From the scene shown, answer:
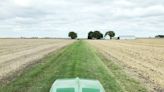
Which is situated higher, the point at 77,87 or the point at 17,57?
the point at 77,87

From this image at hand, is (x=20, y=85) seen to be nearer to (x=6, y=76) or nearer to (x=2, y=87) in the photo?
(x=2, y=87)

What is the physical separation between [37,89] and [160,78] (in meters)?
5.50

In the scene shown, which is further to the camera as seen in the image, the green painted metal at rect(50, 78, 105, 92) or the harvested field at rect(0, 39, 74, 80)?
the harvested field at rect(0, 39, 74, 80)

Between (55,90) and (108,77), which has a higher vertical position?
(55,90)

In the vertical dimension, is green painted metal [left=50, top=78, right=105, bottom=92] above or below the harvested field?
above

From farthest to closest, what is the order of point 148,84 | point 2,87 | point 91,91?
point 148,84 < point 2,87 < point 91,91

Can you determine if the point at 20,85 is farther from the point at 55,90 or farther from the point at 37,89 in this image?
the point at 55,90

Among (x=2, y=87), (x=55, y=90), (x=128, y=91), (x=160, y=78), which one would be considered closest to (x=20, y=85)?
(x=2, y=87)

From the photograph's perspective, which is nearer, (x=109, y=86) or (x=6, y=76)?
(x=109, y=86)

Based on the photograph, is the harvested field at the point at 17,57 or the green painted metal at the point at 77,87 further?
the harvested field at the point at 17,57

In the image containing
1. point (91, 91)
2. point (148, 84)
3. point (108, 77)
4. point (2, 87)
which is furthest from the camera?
point (108, 77)

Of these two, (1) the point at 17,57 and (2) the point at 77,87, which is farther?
(1) the point at 17,57

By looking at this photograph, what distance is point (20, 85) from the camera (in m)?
12.1

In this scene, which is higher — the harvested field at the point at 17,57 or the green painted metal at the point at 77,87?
the green painted metal at the point at 77,87
